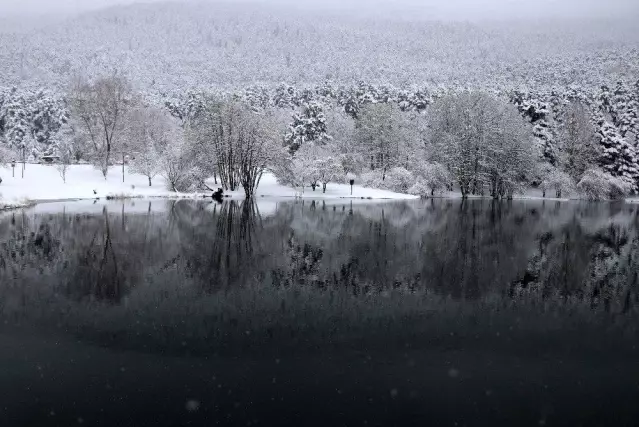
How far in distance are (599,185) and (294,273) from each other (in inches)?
2623

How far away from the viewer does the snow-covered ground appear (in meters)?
52.1

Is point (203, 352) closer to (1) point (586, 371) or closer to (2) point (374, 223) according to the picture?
(1) point (586, 371)

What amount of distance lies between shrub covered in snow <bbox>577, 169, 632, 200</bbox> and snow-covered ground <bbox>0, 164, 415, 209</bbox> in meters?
25.9

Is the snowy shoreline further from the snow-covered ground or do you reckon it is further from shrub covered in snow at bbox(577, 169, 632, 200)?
shrub covered in snow at bbox(577, 169, 632, 200)

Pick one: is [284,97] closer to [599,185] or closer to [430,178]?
[430,178]

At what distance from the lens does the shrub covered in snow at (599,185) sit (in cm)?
7138

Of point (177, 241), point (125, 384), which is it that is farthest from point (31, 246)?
point (125, 384)

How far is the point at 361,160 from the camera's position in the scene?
7731 centimetres

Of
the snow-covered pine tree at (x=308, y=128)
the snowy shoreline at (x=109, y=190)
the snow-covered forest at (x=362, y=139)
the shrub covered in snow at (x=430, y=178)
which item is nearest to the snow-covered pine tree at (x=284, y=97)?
the snow-covered forest at (x=362, y=139)

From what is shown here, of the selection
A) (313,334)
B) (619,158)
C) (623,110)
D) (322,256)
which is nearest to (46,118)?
(322,256)

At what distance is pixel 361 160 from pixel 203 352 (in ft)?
224

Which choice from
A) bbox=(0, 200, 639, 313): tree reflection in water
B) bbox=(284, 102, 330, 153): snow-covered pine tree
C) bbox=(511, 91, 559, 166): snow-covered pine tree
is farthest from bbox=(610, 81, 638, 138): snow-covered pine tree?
bbox=(0, 200, 639, 313): tree reflection in water

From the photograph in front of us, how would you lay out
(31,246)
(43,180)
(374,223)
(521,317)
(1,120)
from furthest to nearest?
(1,120)
(43,180)
(374,223)
(31,246)
(521,317)

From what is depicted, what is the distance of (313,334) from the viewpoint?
11648mm
